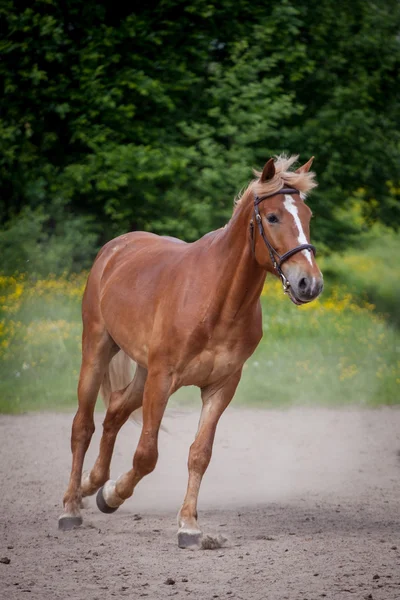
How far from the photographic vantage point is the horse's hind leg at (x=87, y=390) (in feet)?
20.7

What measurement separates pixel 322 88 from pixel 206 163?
3.47m

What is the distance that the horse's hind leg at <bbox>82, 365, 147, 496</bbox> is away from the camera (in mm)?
6414

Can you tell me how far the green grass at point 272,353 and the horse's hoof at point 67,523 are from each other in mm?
4270

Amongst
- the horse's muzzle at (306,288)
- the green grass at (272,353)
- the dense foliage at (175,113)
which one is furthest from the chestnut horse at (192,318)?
the dense foliage at (175,113)

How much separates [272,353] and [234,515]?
6.04 metres

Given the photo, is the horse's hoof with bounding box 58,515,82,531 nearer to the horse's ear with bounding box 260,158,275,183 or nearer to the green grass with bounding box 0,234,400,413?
the horse's ear with bounding box 260,158,275,183

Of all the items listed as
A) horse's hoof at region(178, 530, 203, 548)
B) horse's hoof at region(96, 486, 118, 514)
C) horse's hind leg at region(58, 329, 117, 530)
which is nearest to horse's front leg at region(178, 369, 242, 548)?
horse's hoof at region(178, 530, 203, 548)

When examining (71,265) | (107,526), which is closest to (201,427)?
(107,526)

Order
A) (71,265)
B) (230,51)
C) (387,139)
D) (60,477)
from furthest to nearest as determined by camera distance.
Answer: (387,139), (230,51), (71,265), (60,477)

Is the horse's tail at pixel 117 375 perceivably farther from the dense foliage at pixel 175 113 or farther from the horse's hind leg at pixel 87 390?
the dense foliage at pixel 175 113

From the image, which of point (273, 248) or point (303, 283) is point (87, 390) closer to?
point (273, 248)

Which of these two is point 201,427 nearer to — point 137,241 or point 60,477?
point 137,241

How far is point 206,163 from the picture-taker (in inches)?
608

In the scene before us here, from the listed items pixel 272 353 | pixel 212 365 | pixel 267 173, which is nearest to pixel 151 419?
pixel 212 365
